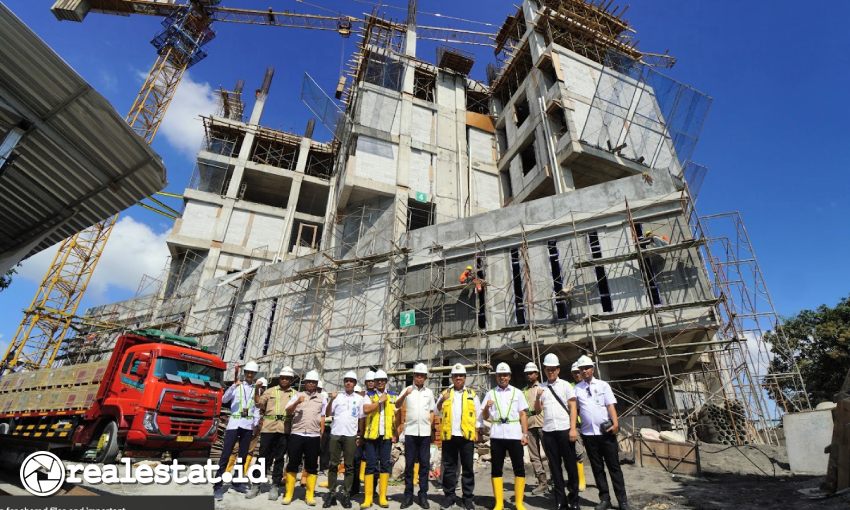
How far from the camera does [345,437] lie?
5996 mm

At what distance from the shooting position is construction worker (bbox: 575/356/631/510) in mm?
5215

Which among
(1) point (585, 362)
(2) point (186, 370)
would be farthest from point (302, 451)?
(2) point (186, 370)

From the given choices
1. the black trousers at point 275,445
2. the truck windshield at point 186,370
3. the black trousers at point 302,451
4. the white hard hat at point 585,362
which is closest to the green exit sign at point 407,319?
the truck windshield at point 186,370

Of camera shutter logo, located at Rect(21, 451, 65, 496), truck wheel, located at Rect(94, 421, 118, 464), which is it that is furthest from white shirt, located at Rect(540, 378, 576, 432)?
truck wheel, located at Rect(94, 421, 118, 464)

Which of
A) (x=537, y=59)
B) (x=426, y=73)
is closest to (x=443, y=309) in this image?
(x=537, y=59)

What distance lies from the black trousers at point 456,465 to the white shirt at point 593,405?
4.90 feet

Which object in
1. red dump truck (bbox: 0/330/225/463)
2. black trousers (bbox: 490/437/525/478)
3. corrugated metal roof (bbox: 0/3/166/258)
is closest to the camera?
black trousers (bbox: 490/437/525/478)

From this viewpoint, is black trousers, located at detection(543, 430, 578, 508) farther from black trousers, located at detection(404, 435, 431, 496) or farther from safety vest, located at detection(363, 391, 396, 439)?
safety vest, located at detection(363, 391, 396, 439)

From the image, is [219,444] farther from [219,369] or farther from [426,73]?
[426,73]

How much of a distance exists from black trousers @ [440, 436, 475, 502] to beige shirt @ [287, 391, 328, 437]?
1.86 m

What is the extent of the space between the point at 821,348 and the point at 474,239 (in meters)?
21.4

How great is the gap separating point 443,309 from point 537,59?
1836 centimetres

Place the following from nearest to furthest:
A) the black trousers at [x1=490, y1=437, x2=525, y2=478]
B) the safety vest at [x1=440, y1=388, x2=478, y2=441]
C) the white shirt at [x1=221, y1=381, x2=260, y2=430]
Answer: the black trousers at [x1=490, y1=437, x2=525, y2=478] → the safety vest at [x1=440, y1=388, x2=478, y2=441] → the white shirt at [x1=221, y1=381, x2=260, y2=430]

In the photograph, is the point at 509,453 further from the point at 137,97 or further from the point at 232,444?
the point at 137,97
